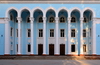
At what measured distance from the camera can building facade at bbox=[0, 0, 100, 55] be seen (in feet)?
72.8

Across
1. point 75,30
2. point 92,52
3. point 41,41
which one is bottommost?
point 92,52

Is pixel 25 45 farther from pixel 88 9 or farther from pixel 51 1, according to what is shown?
pixel 88 9

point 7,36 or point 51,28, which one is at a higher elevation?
point 51,28

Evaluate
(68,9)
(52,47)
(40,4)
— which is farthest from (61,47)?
(40,4)

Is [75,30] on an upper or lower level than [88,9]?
lower

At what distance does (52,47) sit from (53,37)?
180 cm

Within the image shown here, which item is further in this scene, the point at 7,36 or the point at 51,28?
the point at 51,28

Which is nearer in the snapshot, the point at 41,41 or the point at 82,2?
the point at 82,2

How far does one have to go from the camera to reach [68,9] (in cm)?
2233

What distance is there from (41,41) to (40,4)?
6.57 m

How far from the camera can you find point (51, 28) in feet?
81.8

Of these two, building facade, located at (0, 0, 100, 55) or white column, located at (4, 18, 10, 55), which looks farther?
building facade, located at (0, 0, 100, 55)

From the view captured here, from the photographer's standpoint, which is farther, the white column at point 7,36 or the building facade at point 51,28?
the building facade at point 51,28

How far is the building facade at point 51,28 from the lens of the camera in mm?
22188
